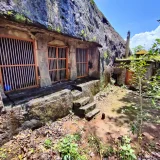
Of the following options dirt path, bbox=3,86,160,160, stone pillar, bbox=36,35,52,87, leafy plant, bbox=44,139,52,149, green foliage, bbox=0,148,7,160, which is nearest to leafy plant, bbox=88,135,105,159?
dirt path, bbox=3,86,160,160

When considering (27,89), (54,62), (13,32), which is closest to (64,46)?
(54,62)

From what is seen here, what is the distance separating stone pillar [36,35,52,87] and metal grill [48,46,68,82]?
0.31 m

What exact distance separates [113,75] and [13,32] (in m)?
8.21

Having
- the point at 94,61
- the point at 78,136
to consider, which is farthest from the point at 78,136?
the point at 94,61

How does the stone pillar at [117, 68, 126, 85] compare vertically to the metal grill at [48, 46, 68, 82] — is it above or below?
below

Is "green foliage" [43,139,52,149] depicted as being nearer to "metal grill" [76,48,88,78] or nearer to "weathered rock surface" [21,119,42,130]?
"weathered rock surface" [21,119,42,130]

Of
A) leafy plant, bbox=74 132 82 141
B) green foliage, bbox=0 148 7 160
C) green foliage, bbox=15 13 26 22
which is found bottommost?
leafy plant, bbox=74 132 82 141

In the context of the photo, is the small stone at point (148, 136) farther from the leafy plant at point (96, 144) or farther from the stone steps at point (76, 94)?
the stone steps at point (76, 94)

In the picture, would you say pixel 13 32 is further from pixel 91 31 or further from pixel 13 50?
pixel 91 31

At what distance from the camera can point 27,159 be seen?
256cm

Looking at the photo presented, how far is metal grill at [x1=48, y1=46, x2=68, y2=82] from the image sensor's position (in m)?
5.26

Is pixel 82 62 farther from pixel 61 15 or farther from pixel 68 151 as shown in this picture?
pixel 68 151

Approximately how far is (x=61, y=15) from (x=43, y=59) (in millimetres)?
1930

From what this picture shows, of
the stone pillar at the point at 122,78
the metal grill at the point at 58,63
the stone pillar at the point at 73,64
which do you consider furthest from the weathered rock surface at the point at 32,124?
the stone pillar at the point at 122,78
